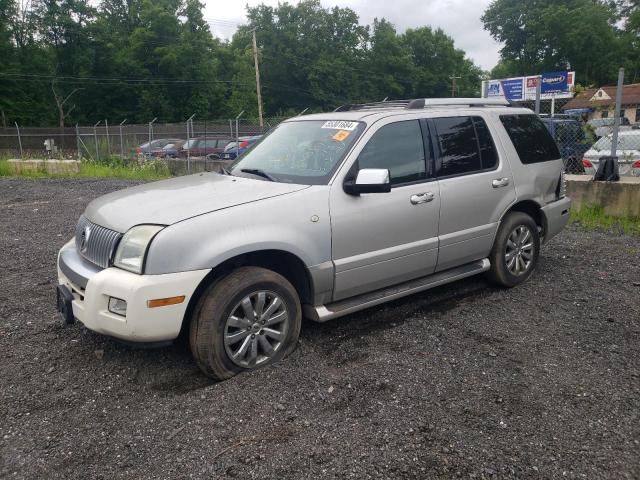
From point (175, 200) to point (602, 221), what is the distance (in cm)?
697

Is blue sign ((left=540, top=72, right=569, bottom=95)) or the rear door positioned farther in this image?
blue sign ((left=540, top=72, right=569, bottom=95))

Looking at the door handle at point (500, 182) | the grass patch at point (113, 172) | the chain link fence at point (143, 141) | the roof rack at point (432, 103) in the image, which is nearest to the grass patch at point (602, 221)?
the roof rack at point (432, 103)

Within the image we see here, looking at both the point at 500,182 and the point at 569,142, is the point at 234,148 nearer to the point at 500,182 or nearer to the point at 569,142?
the point at 569,142

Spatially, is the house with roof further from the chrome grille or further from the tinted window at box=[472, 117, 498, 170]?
the chrome grille

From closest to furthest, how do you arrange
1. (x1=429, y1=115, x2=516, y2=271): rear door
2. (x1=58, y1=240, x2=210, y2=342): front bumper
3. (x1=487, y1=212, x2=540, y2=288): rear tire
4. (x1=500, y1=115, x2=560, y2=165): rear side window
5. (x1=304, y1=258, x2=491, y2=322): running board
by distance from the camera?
(x1=58, y1=240, x2=210, y2=342): front bumper
(x1=304, y1=258, x2=491, y2=322): running board
(x1=429, y1=115, x2=516, y2=271): rear door
(x1=487, y1=212, x2=540, y2=288): rear tire
(x1=500, y1=115, x2=560, y2=165): rear side window

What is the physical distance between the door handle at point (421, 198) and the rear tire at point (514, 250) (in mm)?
1105

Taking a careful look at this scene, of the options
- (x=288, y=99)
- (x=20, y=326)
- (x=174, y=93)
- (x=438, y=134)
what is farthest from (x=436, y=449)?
(x=288, y=99)

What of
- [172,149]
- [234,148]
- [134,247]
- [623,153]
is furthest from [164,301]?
[172,149]

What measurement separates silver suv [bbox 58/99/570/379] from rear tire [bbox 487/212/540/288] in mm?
15

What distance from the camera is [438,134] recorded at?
4.71 m

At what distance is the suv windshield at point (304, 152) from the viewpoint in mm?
4133

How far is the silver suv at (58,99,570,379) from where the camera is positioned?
11.0ft

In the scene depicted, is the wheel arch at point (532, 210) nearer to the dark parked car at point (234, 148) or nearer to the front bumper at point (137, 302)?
the front bumper at point (137, 302)

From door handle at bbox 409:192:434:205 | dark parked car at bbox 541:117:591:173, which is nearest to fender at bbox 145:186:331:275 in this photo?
door handle at bbox 409:192:434:205
